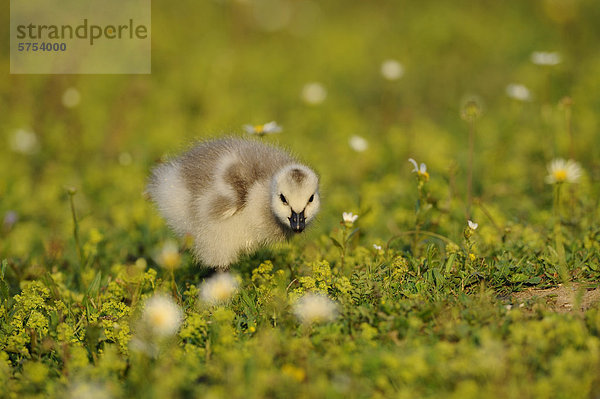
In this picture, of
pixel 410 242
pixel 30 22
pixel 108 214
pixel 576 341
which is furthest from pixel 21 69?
pixel 576 341

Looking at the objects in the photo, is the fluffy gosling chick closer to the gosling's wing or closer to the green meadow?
the gosling's wing

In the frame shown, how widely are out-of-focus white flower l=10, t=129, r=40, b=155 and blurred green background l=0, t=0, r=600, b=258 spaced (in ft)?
0.07

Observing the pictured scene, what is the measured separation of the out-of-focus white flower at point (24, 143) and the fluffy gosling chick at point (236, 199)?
12.3ft

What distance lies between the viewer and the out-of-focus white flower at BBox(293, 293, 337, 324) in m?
3.52

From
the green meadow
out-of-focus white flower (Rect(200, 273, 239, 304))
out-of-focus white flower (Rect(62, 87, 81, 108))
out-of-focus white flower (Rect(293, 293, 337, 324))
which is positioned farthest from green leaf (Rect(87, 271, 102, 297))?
out-of-focus white flower (Rect(62, 87, 81, 108))

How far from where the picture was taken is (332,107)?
363 inches

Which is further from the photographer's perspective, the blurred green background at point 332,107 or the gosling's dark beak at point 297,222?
the blurred green background at point 332,107

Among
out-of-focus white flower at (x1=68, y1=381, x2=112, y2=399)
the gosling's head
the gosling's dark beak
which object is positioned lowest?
out-of-focus white flower at (x1=68, y1=381, x2=112, y2=399)

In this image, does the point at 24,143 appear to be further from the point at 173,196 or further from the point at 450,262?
the point at 450,262

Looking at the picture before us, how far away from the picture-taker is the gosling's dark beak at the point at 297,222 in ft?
14.0


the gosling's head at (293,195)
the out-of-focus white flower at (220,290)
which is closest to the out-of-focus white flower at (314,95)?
the gosling's head at (293,195)

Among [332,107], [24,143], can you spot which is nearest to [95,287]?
[24,143]

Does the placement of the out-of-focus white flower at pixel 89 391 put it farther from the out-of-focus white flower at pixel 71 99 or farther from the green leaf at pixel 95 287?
the out-of-focus white flower at pixel 71 99

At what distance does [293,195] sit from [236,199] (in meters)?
0.46
